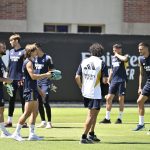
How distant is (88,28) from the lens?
33000 mm

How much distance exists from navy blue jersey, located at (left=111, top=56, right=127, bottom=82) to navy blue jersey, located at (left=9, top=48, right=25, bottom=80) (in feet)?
10.2

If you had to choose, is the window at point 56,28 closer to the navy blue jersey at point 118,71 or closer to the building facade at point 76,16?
the building facade at point 76,16

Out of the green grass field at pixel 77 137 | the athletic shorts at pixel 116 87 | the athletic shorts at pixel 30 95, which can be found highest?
the athletic shorts at pixel 30 95

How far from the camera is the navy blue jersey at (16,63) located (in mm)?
17094

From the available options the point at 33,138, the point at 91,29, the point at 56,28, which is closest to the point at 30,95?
the point at 33,138

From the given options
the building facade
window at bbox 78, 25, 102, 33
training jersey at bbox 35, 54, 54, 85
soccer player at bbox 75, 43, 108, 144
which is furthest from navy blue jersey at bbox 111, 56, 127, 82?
window at bbox 78, 25, 102, 33

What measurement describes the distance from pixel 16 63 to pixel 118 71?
3269mm

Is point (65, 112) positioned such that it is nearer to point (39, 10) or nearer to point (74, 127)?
point (74, 127)

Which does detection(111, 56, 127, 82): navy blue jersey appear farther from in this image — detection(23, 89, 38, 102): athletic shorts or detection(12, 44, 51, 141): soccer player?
detection(23, 89, 38, 102): athletic shorts

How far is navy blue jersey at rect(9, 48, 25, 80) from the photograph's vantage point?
673 inches

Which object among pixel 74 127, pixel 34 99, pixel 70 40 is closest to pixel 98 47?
pixel 34 99

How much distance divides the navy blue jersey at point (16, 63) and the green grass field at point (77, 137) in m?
1.50

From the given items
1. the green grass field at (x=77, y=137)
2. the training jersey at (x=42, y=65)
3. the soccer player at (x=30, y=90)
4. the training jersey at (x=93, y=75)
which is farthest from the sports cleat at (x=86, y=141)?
the training jersey at (x=42, y=65)

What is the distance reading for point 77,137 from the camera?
14812mm
